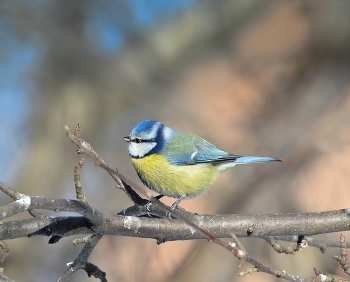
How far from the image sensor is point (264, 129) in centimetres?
335

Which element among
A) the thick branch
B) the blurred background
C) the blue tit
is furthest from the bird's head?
the blurred background

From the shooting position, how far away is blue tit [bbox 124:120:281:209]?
1.67 metres

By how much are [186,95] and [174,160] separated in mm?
2116

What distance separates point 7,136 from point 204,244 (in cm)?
197

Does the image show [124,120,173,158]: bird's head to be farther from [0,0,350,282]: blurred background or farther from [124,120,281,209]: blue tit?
[0,0,350,282]: blurred background

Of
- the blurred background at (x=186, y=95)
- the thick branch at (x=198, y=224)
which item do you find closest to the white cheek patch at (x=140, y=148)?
the thick branch at (x=198, y=224)

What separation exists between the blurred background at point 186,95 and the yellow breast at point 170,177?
3.82 ft

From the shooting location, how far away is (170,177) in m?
1.66

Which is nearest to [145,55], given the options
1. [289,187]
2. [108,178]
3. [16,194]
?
[108,178]

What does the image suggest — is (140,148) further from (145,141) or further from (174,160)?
(174,160)

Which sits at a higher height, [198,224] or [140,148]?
[140,148]

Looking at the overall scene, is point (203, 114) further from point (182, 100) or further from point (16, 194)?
point (16, 194)

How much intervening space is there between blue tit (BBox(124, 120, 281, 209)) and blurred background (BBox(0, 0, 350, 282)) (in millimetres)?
1143

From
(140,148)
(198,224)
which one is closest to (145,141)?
(140,148)
